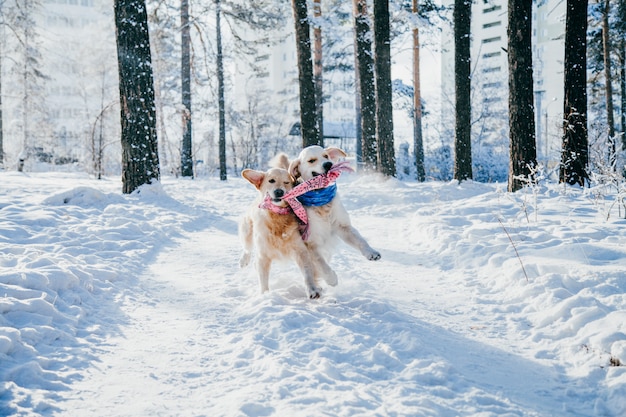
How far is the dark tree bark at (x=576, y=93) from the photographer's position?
770 cm

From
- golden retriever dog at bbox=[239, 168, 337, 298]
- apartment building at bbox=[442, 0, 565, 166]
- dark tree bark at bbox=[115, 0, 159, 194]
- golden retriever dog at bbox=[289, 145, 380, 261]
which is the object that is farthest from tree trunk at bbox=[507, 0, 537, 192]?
dark tree bark at bbox=[115, 0, 159, 194]

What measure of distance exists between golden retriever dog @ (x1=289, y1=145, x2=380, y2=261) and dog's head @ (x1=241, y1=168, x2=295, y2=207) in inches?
6.9

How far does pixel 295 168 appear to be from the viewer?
160 inches

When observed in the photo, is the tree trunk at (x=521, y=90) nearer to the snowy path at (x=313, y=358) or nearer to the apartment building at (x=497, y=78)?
the apartment building at (x=497, y=78)

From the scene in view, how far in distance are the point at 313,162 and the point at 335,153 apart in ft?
0.97

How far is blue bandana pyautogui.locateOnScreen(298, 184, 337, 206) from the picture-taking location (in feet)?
12.3

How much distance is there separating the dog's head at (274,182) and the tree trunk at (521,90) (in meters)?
5.41

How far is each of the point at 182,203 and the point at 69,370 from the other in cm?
666

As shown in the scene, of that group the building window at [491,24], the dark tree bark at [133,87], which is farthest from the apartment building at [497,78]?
the dark tree bark at [133,87]

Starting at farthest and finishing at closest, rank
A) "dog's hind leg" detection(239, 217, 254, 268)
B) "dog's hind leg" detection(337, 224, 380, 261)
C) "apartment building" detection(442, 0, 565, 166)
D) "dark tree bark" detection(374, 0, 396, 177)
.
A: "apartment building" detection(442, 0, 565, 166) → "dark tree bark" detection(374, 0, 396, 177) → "dog's hind leg" detection(239, 217, 254, 268) → "dog's hind leg" detection(337, 224, 380, 261)

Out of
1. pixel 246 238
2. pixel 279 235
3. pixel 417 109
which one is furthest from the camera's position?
pixel 417 109

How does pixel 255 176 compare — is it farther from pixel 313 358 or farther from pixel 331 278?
pixel 313 358

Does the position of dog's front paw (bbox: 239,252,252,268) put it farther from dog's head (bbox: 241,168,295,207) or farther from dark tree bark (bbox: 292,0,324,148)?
dark tree bark (bbox: 292,0,324,148)

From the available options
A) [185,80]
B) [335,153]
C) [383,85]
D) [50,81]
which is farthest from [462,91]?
[50,81]
